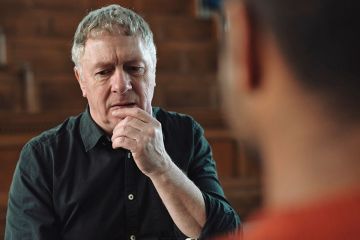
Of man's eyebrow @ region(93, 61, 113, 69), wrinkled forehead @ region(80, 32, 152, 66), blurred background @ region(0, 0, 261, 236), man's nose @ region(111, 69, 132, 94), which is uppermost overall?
wrinkled forehead @ region(80, 32, 152, 66)

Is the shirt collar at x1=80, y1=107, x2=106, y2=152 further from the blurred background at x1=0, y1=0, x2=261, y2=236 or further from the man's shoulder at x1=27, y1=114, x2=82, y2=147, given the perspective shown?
the blurred background at x1=0, y1=0, x2=261, y2=236

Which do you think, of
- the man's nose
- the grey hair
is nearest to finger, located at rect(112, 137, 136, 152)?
the man's nose

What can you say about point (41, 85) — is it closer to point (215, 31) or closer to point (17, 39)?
point (17, 39)

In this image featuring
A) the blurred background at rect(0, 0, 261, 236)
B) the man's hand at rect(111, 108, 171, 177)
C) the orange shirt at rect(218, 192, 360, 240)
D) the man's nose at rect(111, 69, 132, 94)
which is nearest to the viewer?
the orange shirt at rect(218, 192, 360, 240)

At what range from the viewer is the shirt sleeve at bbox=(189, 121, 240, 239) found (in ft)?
3.68

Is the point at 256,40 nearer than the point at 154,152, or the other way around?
the point at 256,40

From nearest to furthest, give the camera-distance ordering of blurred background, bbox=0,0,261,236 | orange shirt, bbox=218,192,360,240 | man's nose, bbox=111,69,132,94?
orange shirt, bbox=218,192,360,240 → man's nose, bbox=111,69,132,94 → blurred background, bbox=0,0,261,236

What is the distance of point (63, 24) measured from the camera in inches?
156

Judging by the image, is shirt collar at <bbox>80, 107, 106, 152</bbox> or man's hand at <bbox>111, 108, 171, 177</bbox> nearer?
man's hand at <bbox>111, 108, 171, 177</bbox>

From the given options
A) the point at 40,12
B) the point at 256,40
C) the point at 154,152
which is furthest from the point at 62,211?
the point at 40,12

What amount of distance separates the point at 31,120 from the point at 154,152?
1.74 meters

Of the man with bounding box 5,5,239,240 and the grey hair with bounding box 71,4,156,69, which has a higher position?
the grey hair with bounding box 71,4,156,69

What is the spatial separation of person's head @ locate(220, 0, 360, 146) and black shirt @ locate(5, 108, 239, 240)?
74 cm

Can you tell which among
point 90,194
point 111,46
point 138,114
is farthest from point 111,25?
point 90,194
